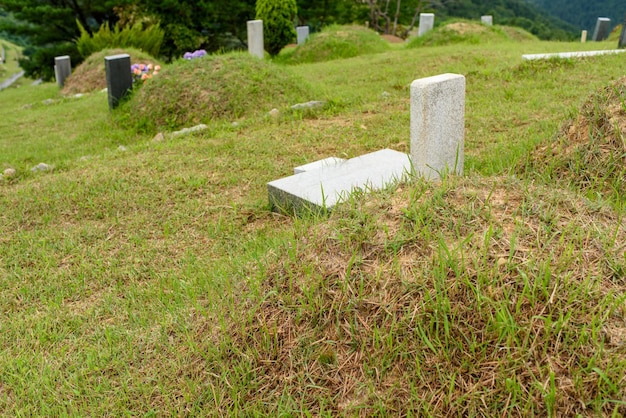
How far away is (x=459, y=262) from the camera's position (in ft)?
6.46

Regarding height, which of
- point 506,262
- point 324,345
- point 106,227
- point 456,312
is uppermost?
point 506,262

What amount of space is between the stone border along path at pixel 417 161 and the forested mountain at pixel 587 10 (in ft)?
189

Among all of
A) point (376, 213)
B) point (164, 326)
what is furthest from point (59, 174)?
point (376, 213)

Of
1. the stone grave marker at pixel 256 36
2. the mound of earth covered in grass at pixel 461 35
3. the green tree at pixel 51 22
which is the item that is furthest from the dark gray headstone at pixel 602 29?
the green tree at pixel 51 22

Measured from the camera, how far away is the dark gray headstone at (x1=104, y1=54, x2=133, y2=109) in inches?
319

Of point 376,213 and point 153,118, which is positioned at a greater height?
point 376,213

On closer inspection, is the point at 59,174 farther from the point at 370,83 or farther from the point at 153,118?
the point at 370,83

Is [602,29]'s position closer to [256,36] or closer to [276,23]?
[276,23]

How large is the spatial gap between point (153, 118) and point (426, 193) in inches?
214

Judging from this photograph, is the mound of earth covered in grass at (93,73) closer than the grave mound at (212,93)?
No

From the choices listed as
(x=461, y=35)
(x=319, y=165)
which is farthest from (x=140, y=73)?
(x=461, y=35)

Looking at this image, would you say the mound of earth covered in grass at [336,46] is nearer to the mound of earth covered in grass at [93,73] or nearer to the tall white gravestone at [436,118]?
the mound of earth covered in grass at [93,73]

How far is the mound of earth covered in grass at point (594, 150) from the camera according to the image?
3.23m

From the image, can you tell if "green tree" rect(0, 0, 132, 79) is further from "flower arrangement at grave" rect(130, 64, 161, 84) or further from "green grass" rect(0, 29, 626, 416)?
"green grass" rect(0, 29, 626, 416)
